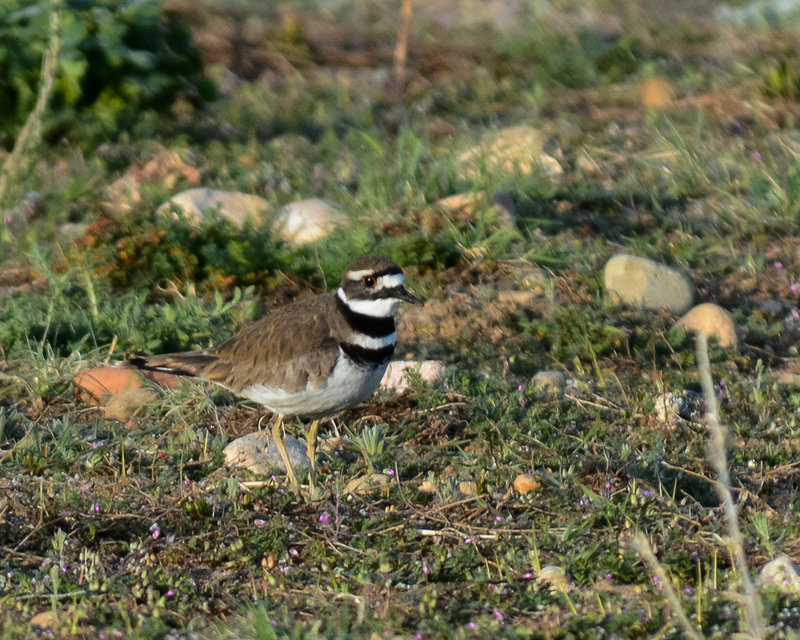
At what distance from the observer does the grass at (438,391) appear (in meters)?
3.96

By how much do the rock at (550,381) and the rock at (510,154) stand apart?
74.6 inches

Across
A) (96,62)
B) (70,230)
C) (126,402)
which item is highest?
(96,62)

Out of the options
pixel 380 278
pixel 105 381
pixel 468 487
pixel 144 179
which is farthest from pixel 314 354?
pixel 144 179

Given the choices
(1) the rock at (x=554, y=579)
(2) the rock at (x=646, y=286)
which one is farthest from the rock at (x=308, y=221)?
(1) the rock at (x=554, y=579)

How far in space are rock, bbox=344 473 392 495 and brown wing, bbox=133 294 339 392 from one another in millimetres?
422

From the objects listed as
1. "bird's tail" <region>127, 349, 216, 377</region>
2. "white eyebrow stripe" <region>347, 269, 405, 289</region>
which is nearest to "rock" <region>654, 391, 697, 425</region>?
"white eyebrow stripe" <region>347, 269, 405, 289</region>

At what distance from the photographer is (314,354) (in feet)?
15.6

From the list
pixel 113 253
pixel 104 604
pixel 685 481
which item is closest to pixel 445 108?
pixel 113 253

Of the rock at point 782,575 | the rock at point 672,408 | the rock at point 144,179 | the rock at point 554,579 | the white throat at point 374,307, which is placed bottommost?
the rock at point 144,179

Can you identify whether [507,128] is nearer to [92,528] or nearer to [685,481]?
[685,481]

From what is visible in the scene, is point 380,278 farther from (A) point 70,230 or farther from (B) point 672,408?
(A) point 70,230

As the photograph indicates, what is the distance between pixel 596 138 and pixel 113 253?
3668mm

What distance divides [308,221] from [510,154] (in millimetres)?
1624

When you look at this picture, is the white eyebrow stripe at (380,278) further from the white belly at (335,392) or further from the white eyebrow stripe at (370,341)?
the white belly at (335,392)
